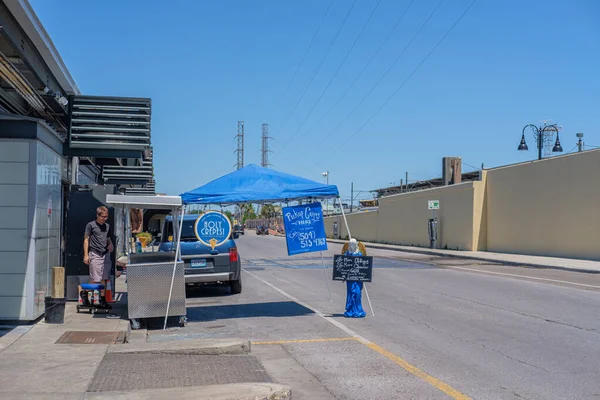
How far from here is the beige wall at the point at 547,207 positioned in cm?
2688

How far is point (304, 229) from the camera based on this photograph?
38.6ft

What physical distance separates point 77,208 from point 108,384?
6694 mm

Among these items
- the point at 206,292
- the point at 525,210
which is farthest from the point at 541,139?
the point at 206,292

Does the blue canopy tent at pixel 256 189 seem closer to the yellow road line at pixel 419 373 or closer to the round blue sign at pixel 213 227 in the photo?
the round blue sign at pixel 213 227

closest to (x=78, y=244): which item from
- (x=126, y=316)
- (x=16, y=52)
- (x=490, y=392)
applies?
(x=126, y=316)

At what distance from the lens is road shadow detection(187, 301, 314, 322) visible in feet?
37.9

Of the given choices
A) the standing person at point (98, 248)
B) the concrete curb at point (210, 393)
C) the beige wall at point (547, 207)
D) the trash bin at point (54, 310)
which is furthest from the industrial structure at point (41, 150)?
the beige wall at point (547, 207)

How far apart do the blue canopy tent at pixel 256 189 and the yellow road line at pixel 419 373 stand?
3260mm

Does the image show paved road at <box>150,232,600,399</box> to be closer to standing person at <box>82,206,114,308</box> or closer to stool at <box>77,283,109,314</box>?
stool at <box>77,283,109,314</box>

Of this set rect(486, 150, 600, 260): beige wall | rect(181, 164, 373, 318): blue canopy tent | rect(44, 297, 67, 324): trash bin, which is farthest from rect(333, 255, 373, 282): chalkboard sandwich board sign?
rect(486, 150, 600, 260): beige wall

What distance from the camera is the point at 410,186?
5981 centimetres

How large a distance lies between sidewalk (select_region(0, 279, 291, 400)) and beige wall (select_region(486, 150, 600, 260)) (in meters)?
22.7

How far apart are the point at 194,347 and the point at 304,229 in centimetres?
433

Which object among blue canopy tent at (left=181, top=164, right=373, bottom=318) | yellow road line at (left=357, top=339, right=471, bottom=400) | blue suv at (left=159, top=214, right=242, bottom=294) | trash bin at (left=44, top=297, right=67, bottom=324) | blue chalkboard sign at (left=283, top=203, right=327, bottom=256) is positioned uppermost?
blue canopy tent at (left=181, top=164, right=373, bottom=318)
